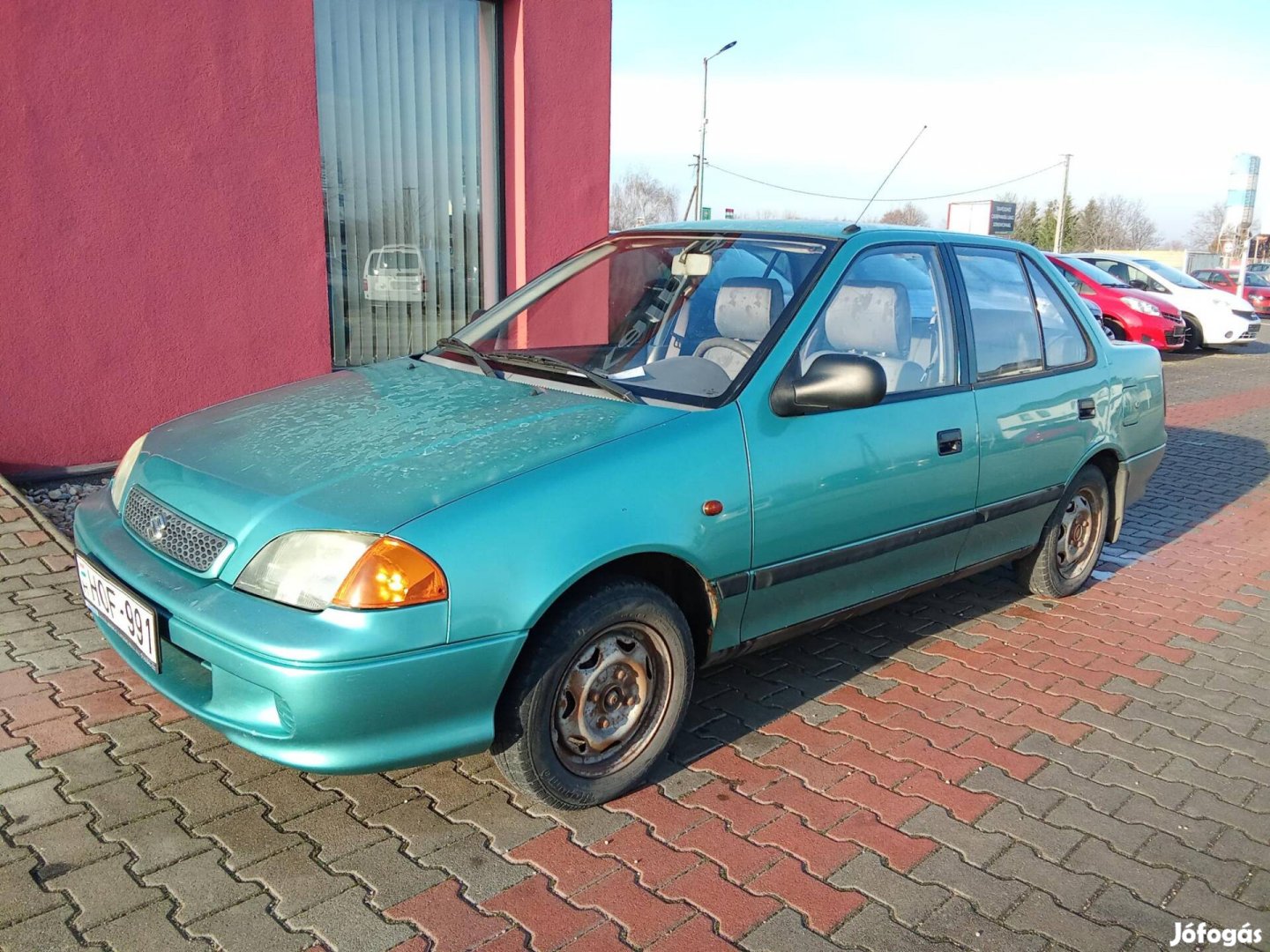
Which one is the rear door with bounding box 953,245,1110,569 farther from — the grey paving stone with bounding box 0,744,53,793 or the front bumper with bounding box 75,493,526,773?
the grey paving stone with bounding box 0,744,53,793

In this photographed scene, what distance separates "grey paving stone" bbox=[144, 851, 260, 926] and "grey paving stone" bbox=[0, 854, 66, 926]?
0.22m

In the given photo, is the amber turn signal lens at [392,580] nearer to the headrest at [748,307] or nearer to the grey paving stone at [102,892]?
the grey paving stone at [102,892]

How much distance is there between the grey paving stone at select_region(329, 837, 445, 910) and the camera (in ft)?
8.30

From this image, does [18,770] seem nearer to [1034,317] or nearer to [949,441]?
[949,441]

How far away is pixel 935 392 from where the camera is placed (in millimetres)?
3809

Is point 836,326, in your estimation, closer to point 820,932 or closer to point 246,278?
point 820,932

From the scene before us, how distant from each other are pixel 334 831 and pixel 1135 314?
1600 cm

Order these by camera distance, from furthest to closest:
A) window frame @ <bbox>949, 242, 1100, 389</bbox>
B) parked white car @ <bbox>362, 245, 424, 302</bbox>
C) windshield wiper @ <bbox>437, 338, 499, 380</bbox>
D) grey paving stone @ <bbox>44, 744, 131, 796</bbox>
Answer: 1. parked white car @ <bbox>362, 245, 424, 302</bbox>
2. window frame @ <bbox>949, 242, 1100, 389</bbox>
3. windshield wiper @ <bbox>437, 338, 499, 380</bbox>
4. grey paving stone @ <bbox>44, 744, 131, 796</bbox>

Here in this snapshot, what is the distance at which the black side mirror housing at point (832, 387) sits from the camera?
3172mm

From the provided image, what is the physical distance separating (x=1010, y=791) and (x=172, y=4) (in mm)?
6095

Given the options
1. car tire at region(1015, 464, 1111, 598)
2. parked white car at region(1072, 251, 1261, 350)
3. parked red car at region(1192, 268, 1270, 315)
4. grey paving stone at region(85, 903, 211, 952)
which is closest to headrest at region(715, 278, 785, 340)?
car tire at region(1015, 464, 1111, 598)

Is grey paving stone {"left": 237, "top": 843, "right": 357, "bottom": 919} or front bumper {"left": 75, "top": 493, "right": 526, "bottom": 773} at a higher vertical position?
front bumper {"left": 75, "top": 493, "right": 526, "bottom": 773}

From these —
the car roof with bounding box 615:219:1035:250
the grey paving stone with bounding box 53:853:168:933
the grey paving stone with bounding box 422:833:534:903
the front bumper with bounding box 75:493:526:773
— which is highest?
the car roof with bounding box 615:219:1035:250

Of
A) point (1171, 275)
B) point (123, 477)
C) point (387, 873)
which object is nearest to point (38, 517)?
point (123, 477)
